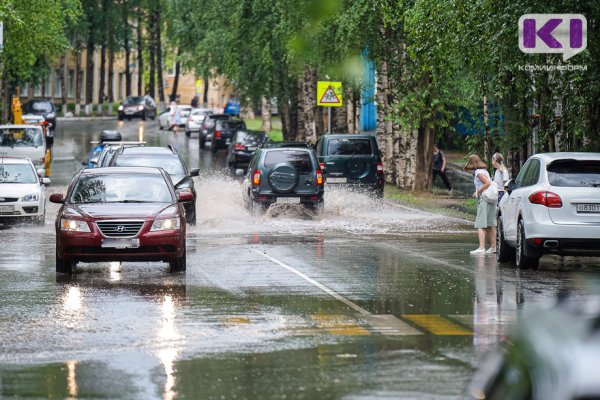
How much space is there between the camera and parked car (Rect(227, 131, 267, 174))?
2071 inches

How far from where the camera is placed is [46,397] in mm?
9750

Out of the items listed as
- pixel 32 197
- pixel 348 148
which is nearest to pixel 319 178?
pixel 348 148

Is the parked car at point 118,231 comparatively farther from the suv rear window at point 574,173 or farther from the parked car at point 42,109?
the parked car at point 42,109

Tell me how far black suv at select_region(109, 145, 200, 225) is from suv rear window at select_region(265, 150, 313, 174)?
2647 mm

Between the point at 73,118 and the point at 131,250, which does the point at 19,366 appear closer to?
the point at 131,250

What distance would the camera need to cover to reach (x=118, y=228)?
1858 cm

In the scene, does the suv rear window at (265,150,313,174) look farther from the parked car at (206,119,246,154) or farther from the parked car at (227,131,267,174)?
the parked car at (206,119,246,154)

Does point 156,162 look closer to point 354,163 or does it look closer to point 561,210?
point 354,163

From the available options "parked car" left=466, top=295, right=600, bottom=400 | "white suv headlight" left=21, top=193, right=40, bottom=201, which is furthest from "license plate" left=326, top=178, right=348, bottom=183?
"parked car" left=466, top=295, right=600, bottom=400

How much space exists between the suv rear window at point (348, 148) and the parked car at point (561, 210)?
16997 mm

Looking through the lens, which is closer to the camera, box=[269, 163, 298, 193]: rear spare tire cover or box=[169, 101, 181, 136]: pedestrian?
box=[269, 163, 298, 193]: rear spare tire cover

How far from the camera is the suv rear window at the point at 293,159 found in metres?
31.7

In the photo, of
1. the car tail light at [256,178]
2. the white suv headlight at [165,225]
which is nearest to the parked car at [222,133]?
the car tail light at [256,178]

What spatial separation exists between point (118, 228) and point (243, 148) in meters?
34.4
